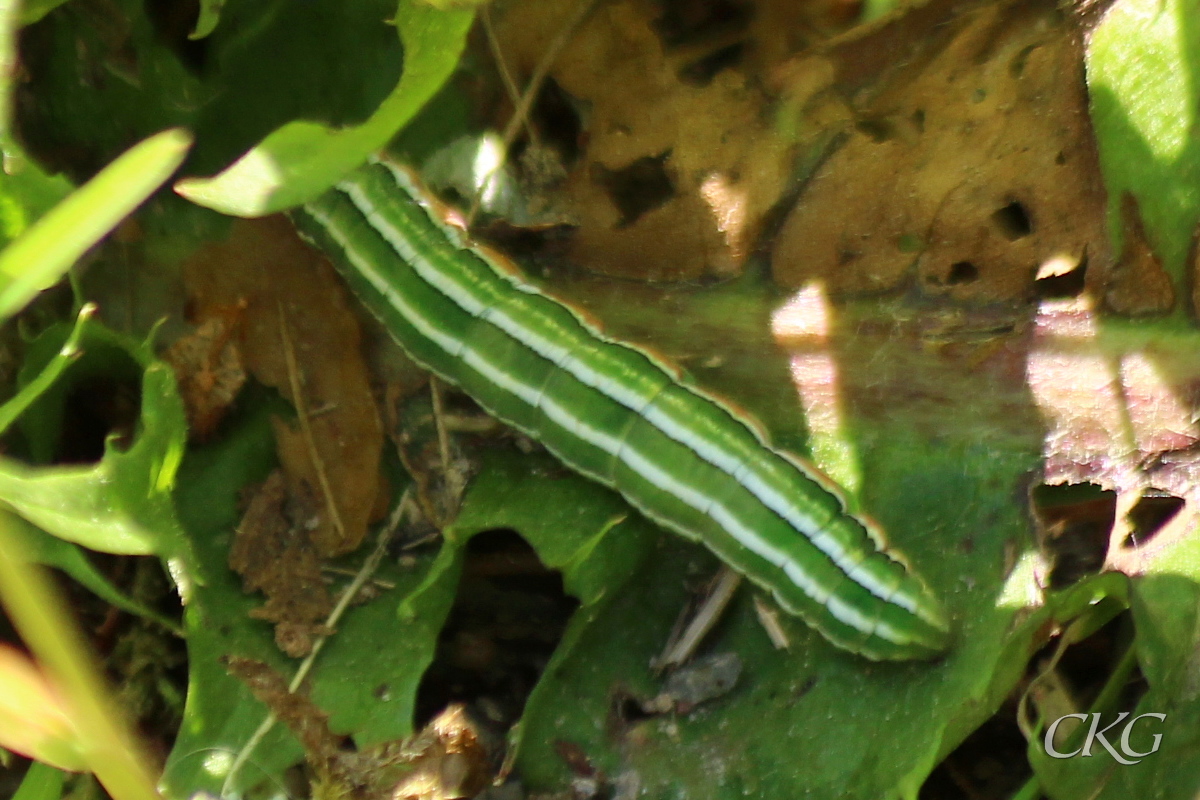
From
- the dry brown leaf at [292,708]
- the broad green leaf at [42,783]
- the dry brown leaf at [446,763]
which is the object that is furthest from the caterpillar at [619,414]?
the broad green leaf at [42,783]

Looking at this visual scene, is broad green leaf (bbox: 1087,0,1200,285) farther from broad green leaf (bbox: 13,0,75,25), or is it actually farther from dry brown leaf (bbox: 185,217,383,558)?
broad green leaf (bbox: 13,0,75,25)

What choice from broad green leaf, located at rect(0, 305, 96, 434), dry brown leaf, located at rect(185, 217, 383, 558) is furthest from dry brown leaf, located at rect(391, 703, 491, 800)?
broad green leaf, located at rect(0, 305, 96, 434)

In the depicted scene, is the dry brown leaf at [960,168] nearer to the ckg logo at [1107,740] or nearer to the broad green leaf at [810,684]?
the broad green leaf at [810,684]

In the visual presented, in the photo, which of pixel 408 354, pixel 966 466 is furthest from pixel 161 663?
pixel 966 466

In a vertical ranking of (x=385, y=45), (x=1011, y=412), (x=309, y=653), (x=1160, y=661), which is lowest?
(x=1160, y=661)

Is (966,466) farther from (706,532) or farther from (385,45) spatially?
(385,45)

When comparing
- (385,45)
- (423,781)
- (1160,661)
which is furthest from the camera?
(385,45)
